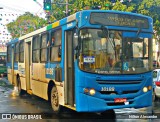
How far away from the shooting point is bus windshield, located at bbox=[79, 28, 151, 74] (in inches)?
306

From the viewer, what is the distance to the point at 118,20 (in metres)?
8.30

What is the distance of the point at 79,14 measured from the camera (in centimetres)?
805

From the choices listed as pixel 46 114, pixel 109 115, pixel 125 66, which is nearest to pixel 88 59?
pixel 125 66

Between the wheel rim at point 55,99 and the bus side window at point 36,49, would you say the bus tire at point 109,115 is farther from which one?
the bus side window at point 36,49

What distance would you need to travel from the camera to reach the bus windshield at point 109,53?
7773 millimetres

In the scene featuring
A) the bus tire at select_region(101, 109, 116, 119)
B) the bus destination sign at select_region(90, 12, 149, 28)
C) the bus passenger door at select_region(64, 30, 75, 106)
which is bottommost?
the bus tire at select_region(101, 109, 116, 119)

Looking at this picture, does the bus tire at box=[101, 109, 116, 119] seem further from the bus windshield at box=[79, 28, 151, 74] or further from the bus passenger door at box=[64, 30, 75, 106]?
the bus windshield at box=[79, 28, 151, 74]

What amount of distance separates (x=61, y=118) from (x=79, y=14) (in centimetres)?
310

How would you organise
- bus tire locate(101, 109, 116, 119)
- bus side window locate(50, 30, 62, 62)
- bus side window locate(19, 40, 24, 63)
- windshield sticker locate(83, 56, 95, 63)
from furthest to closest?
bus side window locate(19, 40, 24, 63)
bus side window locate(50, 30, 62, 62)
bus tire locate(101, 109, 116, 119)
windshield sticker locate(83, 56, 95, 63)

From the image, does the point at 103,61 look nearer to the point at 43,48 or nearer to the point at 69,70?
the point at 69,70

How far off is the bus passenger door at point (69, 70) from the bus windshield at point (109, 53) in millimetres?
843

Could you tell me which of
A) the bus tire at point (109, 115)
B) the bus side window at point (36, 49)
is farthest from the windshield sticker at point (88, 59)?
the bus side window at point (36, 49)

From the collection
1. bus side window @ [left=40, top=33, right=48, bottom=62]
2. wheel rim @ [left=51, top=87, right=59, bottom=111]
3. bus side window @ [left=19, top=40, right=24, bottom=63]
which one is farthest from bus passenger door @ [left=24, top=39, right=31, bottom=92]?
wheel rim @ [left=51, top=87, right=59, bottom=111]

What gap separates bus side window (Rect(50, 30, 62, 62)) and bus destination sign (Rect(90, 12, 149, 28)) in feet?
5.53
